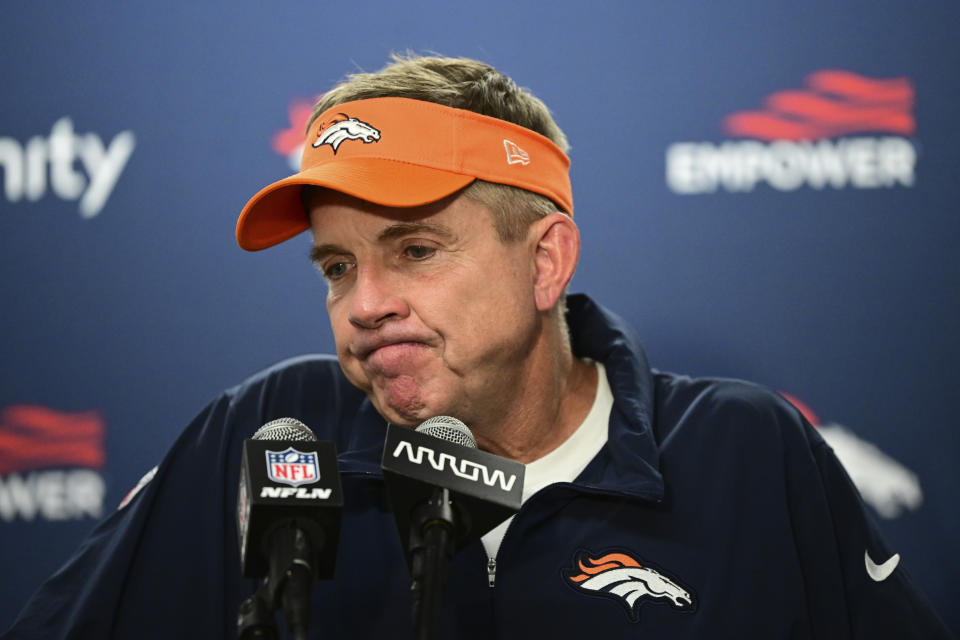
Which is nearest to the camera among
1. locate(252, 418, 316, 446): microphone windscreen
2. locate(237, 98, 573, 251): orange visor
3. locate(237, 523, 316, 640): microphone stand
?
locate(237, 523, 316, 640): microphone stand

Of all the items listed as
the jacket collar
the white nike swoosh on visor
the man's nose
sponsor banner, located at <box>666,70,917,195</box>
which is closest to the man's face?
the man's nose

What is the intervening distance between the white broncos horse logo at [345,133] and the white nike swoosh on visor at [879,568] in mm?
935

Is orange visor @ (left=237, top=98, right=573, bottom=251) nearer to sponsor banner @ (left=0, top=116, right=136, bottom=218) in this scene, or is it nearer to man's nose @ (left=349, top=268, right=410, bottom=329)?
man's nose @ (left=349, top=268, right=410, bottom=329)

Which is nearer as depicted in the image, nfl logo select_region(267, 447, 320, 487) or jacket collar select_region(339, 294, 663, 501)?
nfl logo select_region(267, 447, 320, 487)

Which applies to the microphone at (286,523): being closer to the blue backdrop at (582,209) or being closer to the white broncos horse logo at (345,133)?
A: the white broncos horse logo at (345,133)

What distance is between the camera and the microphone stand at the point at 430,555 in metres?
0.66

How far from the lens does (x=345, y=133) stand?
1.22 m

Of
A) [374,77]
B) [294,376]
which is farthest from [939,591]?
[374,77]

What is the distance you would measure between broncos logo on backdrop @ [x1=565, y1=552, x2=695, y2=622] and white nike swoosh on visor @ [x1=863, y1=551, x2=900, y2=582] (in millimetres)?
297

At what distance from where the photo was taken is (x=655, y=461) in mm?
1289

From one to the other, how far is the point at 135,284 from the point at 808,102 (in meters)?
1.42

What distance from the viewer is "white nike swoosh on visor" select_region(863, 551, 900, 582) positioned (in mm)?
1312

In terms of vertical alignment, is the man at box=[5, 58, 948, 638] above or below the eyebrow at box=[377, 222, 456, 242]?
below

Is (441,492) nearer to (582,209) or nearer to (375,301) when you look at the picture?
(375,301)
